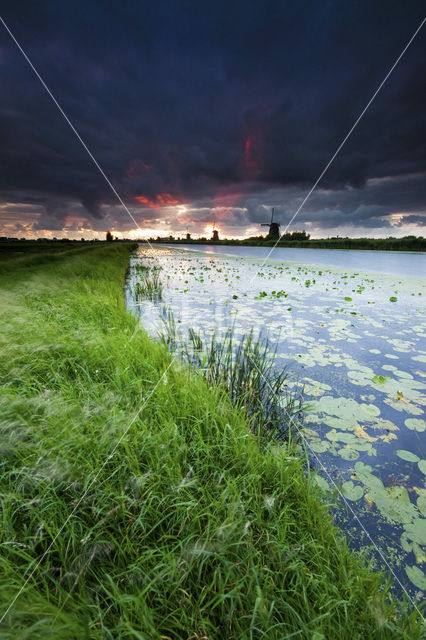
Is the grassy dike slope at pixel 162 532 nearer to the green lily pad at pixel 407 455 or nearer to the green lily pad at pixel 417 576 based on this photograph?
the green lily pad at pixel 417 576

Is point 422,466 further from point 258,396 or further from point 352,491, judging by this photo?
point 258,396

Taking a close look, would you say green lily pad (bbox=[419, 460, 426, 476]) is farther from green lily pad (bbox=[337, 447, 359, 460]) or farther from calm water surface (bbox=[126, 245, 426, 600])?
green lily pad (bbox=[337, 447, 359, 460])

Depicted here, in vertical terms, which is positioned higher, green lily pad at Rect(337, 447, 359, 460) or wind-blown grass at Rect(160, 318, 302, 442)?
wind-blown grass at Rect(160, 318, 302, 442)

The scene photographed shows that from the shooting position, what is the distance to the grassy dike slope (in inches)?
43.9

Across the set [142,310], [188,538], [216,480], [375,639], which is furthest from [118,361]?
[142,310]

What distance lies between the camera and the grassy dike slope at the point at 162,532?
1114 mm

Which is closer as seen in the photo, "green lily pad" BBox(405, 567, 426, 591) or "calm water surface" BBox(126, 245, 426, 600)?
"green lily pad" BBox(405, 567, 426, 591)

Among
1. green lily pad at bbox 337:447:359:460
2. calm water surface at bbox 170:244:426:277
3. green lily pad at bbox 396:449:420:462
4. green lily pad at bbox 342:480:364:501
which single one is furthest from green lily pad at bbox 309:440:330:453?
calm water surface at bbox 170:244:426:277

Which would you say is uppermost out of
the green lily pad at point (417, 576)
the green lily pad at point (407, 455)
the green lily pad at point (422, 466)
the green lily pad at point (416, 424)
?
the green lily pad at point (416, 424)

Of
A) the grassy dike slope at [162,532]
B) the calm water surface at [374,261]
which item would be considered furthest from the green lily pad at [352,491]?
the calm water surface at [374,261]

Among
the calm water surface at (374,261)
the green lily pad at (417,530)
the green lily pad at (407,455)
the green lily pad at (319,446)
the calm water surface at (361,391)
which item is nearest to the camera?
the green lily pad at (417,530)

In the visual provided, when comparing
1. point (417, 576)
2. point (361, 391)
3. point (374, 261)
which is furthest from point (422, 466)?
point (374, 261)

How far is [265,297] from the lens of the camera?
9430mm

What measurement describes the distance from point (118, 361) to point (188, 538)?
226cm
